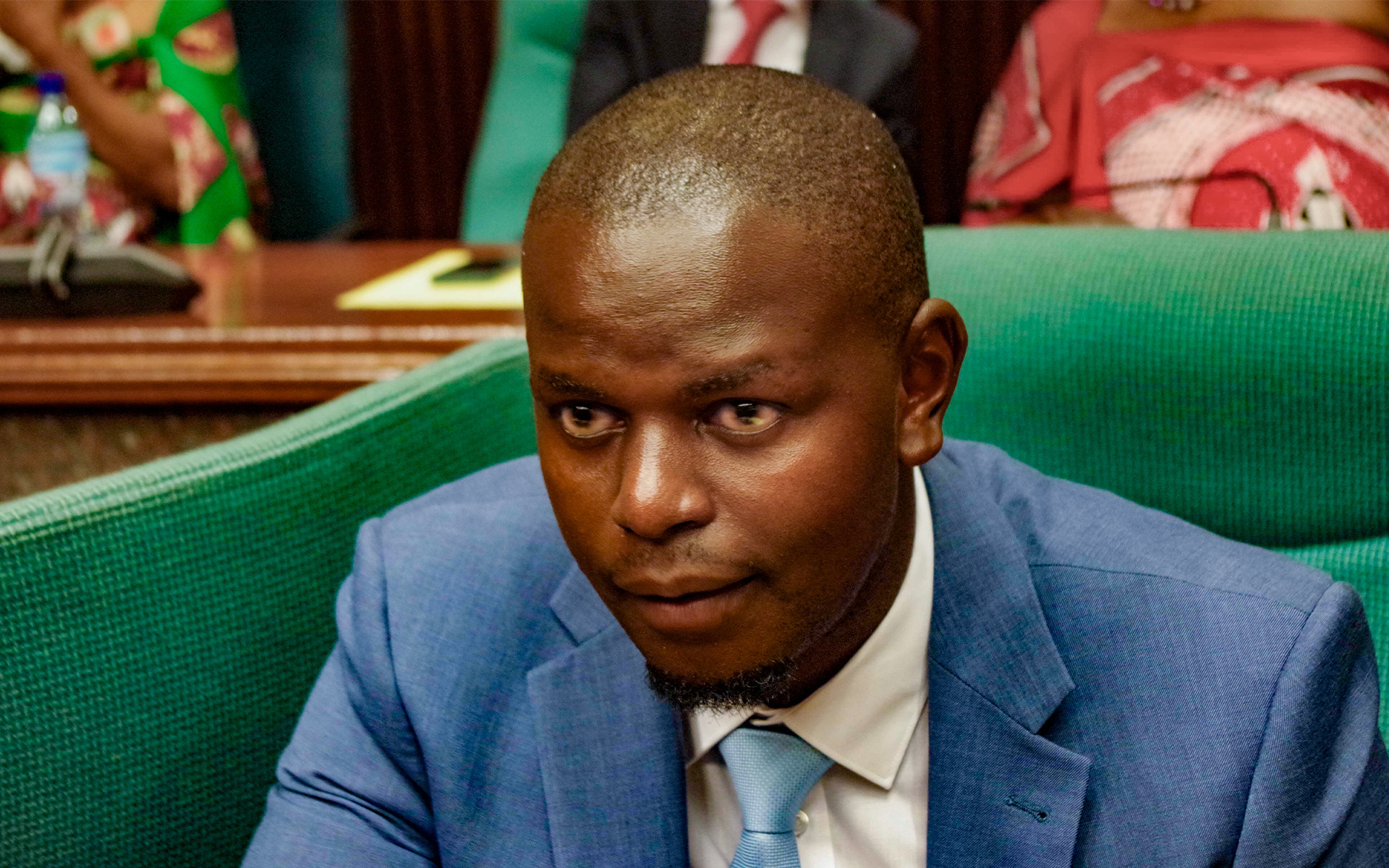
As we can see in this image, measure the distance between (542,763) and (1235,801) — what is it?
0.52m

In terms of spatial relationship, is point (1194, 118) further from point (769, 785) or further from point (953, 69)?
point (953, 69)

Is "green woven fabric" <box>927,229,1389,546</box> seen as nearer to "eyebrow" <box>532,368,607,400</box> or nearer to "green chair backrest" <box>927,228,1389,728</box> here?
"green chair backrest" <box>927,228,1389,728</box>

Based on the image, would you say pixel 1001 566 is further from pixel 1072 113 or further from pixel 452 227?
pixel 452 227

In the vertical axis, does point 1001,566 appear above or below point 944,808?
above

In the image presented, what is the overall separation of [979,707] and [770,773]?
0.17 metres

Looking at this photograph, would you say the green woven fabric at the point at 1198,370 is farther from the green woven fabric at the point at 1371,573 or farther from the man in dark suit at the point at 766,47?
the man in dark suit at the point at 766,47

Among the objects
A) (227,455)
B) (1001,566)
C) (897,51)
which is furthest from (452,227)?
(1001,566)

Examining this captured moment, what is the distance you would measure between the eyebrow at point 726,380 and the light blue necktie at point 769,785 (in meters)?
0.33

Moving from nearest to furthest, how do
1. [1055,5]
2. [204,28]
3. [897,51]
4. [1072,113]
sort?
1. [1072,113]
2. [1055,5]
3. [897,51]
4. [204,28]

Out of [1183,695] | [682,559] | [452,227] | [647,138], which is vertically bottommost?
[452,227]

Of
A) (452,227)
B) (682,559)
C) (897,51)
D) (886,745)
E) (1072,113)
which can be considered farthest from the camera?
(452,227)

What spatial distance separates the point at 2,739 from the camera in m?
0.97

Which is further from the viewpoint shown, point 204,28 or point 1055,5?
point 204,28

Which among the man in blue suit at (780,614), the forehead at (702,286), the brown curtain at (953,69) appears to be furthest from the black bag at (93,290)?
the brown curtain at (953,69)
